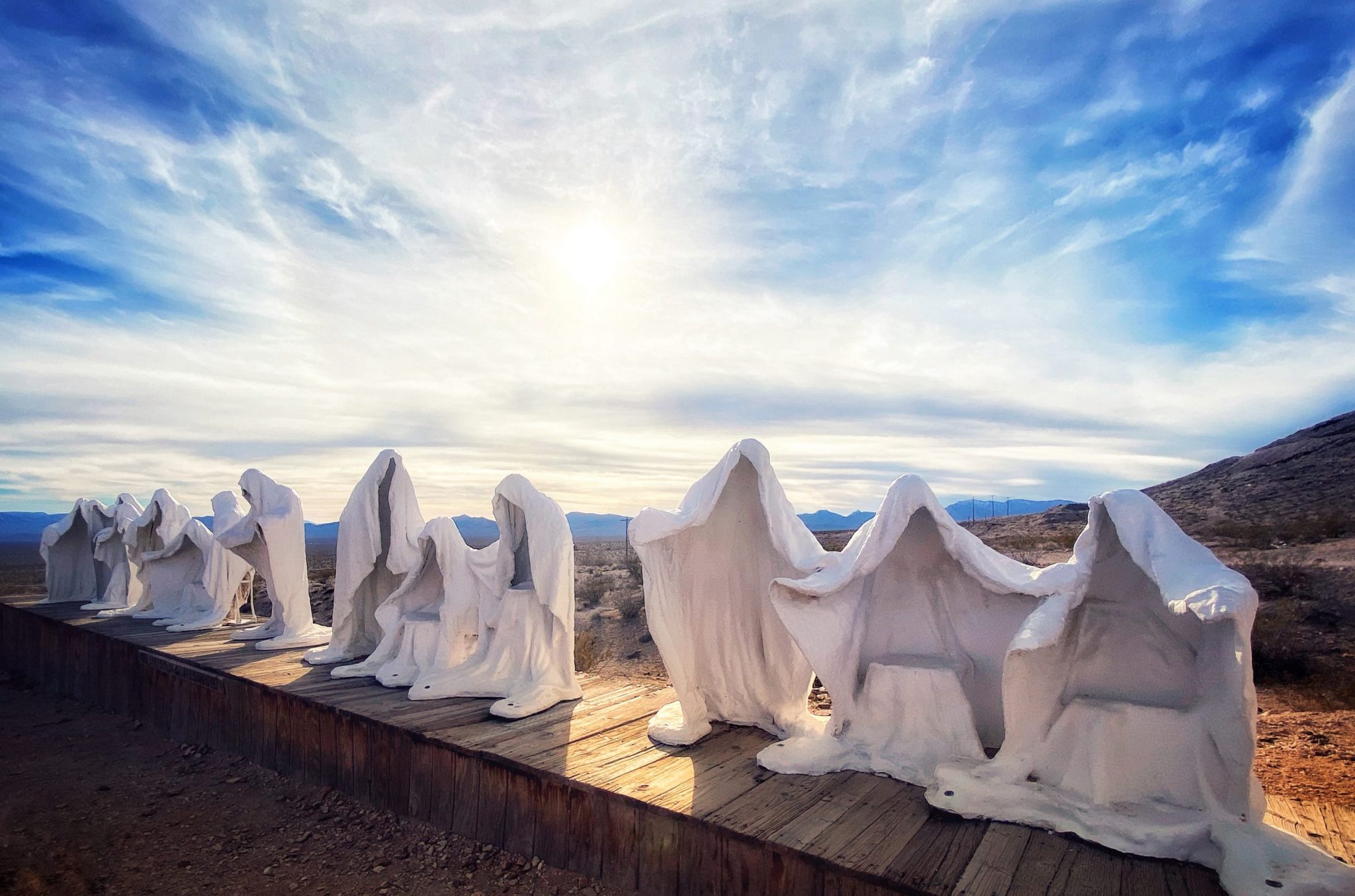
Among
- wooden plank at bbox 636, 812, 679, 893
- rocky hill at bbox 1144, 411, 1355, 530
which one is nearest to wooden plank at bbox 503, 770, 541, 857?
wooden plank at bbox 636, 812, 679, 893

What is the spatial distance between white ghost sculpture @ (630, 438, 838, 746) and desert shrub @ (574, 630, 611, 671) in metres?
4.08

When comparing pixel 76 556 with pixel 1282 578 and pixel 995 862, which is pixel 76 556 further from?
pixel 1282 578

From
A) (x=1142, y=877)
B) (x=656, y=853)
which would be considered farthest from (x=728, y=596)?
(x=1142, y=877)

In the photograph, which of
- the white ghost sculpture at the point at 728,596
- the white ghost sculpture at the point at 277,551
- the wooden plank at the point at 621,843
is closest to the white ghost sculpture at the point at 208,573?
the white ghost sculpture at the point at 277,551

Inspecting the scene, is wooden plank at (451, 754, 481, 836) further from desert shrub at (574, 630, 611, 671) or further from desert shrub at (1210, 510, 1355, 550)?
desert shrub at (1210, 510, 1355, 550)

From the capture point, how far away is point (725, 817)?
3.74 meters

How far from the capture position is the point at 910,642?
16.6ft

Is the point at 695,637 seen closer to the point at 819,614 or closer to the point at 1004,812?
the point at 819,614

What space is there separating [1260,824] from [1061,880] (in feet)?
3.44

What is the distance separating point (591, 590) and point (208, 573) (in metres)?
9.05

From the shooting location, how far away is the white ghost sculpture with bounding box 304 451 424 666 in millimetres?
7488

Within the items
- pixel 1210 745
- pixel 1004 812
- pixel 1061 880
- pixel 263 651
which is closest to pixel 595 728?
pixel 1004 812

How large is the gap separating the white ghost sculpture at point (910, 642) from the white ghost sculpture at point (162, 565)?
1069 cm

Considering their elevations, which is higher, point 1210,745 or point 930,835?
point 1210,745
